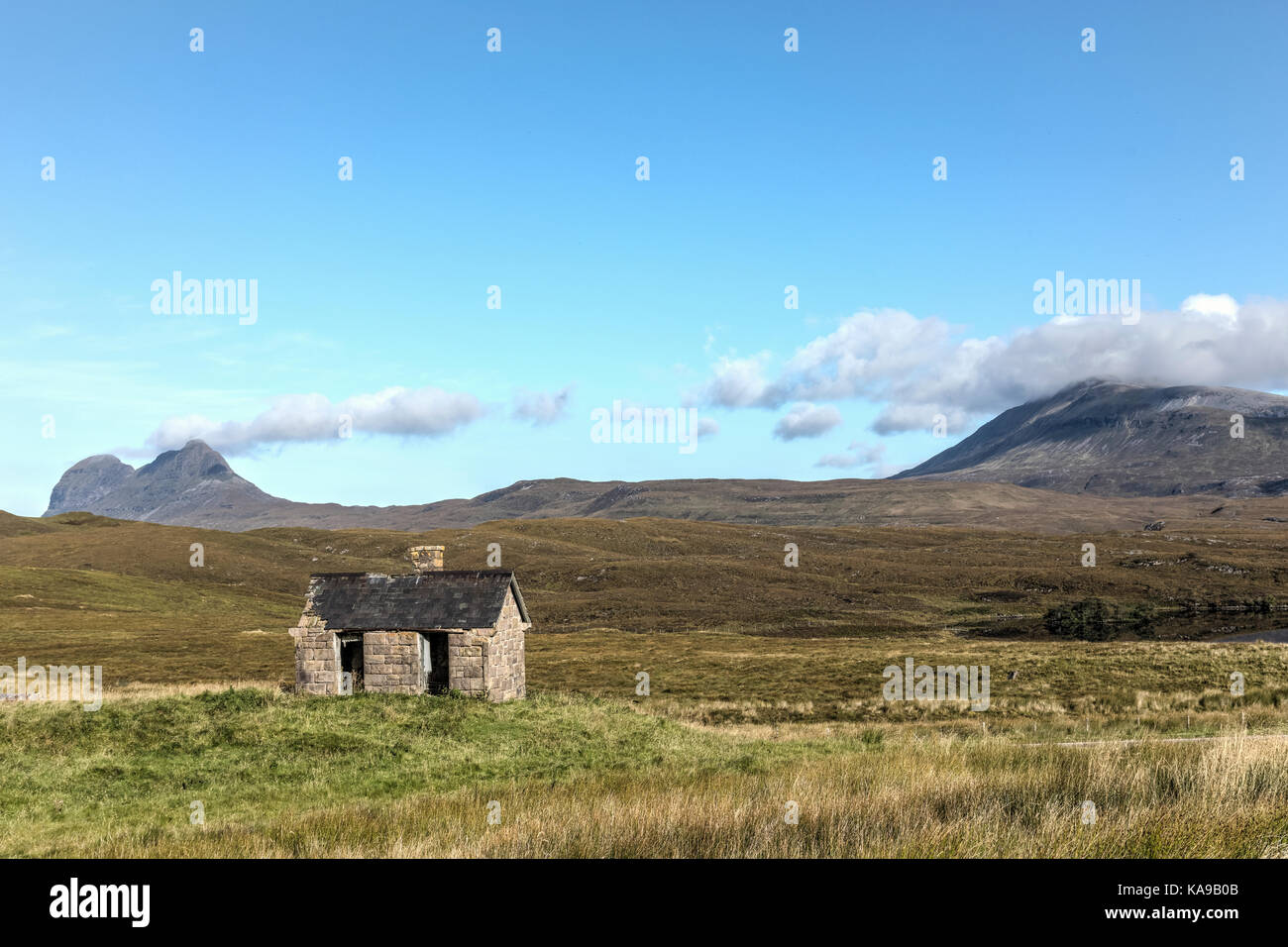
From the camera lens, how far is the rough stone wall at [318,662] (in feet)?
102

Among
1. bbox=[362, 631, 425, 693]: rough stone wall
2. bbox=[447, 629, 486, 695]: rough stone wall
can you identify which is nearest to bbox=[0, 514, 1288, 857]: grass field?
bbox=[447, 629, 486, 695]: rough stone wall

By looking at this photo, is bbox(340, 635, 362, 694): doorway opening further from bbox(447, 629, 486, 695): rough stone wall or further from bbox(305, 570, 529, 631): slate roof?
bbox(447, 629, 486, 695): rough stone wall

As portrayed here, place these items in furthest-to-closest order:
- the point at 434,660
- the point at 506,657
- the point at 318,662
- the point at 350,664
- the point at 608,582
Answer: the point at 608,582
the point at 350,664
the point at 434,660
the point at 506,657
the point at 318,662

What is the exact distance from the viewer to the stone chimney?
1354 inches

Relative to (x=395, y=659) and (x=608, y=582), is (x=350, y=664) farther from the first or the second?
(x=608, y=582)

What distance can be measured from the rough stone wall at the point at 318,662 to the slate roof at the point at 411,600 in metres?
0.52

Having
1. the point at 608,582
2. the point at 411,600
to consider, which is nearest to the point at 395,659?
the point at 411,600

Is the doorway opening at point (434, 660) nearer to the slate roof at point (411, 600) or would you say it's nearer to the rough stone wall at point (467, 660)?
the slate roof at point (411, 600)

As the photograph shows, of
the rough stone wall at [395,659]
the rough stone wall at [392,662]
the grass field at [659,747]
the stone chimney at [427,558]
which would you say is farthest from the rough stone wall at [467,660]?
the stone chimney at [427,558]

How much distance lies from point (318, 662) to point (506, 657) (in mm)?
6294

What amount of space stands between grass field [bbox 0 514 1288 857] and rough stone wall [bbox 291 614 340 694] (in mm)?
2883

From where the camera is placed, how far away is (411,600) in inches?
1247

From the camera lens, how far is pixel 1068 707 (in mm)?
34562

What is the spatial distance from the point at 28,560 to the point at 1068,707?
123998mm
